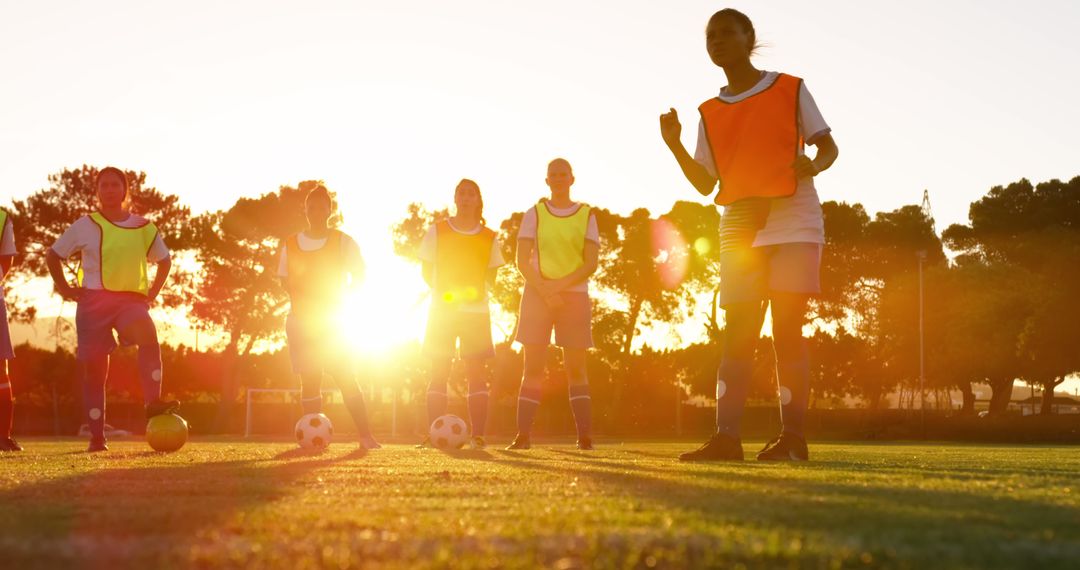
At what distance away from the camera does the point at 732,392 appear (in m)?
6.05

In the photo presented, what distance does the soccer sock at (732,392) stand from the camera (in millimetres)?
6027

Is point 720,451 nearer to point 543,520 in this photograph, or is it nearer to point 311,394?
point 543,520

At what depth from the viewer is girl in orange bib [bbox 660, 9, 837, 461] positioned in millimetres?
5879

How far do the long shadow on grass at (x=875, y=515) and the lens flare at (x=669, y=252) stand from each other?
46897mm

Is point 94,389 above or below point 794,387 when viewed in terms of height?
below

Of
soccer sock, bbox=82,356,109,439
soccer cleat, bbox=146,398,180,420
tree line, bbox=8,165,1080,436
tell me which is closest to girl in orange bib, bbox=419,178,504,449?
soccer cleat, bbox=146,398,180,420

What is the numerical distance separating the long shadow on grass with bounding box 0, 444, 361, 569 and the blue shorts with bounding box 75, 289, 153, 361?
12.9 ft

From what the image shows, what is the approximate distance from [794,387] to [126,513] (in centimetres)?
389

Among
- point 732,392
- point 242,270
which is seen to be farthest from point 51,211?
point 732,392

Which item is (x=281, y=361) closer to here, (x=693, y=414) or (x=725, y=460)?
(x=693, y=414)

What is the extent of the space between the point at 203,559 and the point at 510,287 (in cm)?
4799

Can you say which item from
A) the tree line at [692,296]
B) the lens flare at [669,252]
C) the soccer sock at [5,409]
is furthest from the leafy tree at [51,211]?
the soccer sock at [5,409]

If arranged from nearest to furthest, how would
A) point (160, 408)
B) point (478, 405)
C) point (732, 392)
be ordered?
point (732, 392), point (160, 408), point (478, 405)

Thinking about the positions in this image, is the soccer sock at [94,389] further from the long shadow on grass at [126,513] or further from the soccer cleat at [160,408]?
the long shadow on grass at [126,513]
